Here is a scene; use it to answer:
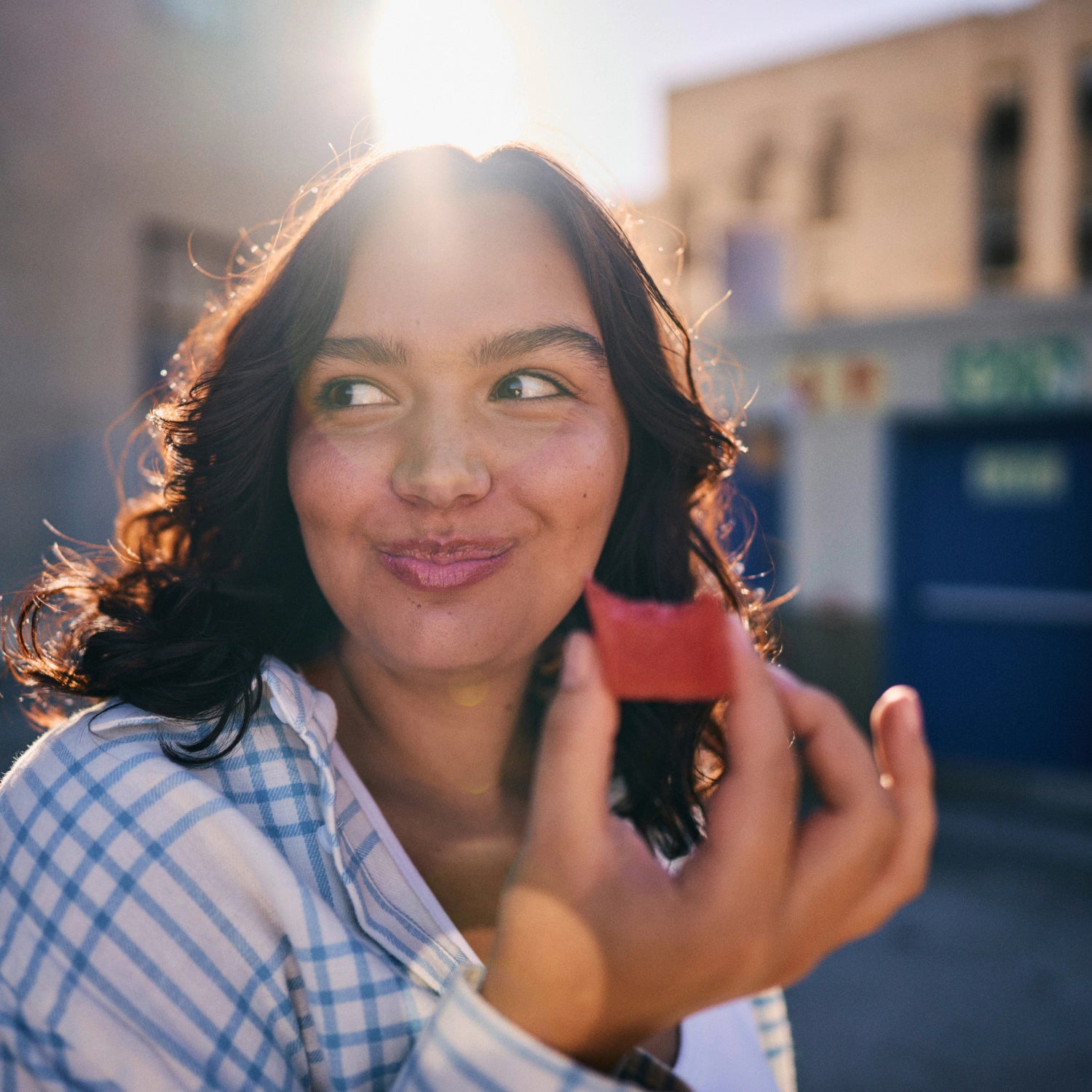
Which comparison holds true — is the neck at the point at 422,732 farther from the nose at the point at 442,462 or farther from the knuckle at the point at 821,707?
the knuckle at the point at 821,707

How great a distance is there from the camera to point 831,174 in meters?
24.5

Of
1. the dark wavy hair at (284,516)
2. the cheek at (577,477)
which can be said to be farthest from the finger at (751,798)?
the dark wavy hair at (284,516)

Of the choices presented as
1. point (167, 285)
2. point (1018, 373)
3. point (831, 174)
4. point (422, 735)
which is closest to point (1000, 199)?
point (831, 174)

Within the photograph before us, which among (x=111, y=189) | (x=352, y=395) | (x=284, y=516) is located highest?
(x=111, y=189)

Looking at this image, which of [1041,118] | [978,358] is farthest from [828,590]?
[1041,118]

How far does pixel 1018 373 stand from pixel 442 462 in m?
6.41

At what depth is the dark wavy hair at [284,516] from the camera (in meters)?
1.32

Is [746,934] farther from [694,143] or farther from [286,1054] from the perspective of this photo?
[694,143]

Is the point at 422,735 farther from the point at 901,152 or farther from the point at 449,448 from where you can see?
the point at 901,152

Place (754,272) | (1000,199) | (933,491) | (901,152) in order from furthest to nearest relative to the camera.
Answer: (1000,199)
(901,152)
(754,272)
(933,491)

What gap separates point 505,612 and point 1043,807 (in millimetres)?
6467

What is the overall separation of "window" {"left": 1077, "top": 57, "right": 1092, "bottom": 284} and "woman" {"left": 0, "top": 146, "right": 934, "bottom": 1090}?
27542mm

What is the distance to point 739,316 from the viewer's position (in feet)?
26.5

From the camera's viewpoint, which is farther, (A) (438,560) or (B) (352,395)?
(B) (352,395)
